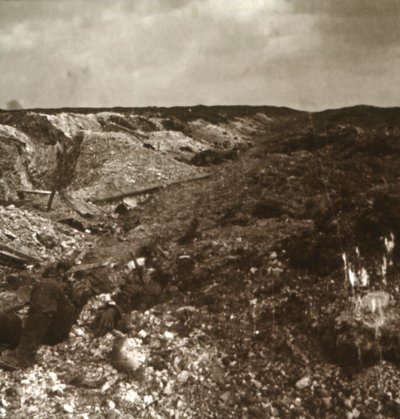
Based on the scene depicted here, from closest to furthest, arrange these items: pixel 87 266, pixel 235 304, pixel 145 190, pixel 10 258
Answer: pixel 235 304 < pixel 87 266 < pixel 10 258 < pixel 145 190

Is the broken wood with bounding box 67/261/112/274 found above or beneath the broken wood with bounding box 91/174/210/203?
beneath

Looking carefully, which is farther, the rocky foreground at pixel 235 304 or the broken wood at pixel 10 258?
the broken wood at pixel 10 258

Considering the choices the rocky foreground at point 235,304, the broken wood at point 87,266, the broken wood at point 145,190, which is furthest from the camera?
the broken wood at point 145,190

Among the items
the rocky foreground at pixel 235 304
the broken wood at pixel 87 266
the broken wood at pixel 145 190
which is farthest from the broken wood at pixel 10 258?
the broken wood at pixel 145 190

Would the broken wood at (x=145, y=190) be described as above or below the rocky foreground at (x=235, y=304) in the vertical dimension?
above

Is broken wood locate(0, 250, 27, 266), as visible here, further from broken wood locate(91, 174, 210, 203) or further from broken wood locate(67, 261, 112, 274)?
broken wood locate(91, 174, 210, 203)

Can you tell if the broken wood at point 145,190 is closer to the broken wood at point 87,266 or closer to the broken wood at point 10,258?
the broken wood at point 10,258

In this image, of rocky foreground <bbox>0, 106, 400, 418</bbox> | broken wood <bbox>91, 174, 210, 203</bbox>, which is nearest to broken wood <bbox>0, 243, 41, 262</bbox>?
rocky foreground <bbox>0, 106, 400, 418</bbox>

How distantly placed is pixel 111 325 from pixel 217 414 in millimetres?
1548

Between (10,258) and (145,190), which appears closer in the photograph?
(10,258)

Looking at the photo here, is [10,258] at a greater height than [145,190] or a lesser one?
lesser

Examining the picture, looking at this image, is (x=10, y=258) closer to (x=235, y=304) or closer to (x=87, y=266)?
(x=87, y=266)

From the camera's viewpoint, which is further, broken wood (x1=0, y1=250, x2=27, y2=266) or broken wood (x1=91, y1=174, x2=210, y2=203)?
broken wood (x1=91, y1=174, x2=210, y2=203)

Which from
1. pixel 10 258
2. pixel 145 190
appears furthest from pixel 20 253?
pixel 145 190
